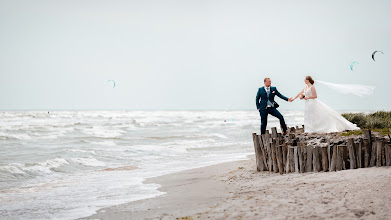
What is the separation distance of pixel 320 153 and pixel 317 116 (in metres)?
3.21

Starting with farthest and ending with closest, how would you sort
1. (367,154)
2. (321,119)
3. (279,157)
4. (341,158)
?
(321,119) → (279,157) → (341,158) → (367,154)

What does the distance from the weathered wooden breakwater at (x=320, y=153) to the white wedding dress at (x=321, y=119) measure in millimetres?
1157

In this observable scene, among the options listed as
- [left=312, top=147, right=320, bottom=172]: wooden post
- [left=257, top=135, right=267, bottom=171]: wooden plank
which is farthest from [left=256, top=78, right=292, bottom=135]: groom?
[left=312, top=147, right=320, bottom=172]: wooden post

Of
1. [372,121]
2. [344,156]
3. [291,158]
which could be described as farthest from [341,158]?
[372,121]

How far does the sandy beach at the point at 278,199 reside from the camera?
17.8 feet

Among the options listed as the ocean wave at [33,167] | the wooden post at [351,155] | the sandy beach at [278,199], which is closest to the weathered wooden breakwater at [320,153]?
the wooden post at [351,155]

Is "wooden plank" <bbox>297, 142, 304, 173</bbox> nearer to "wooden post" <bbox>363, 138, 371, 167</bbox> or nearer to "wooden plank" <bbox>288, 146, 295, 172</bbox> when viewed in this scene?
"wooden plank" <bbox>288, 146, 295, 172</bbox>

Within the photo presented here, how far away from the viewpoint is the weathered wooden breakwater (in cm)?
763

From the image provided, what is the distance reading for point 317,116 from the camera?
37.3ft

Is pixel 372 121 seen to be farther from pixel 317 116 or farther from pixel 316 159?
pixel 316 159

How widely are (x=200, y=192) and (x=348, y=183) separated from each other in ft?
9.81

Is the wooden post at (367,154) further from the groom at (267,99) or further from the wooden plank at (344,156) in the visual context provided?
the groom at (267,99)

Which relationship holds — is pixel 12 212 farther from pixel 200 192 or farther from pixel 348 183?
pixel 348 183

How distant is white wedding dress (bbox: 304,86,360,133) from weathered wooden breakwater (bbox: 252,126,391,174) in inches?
45.6
